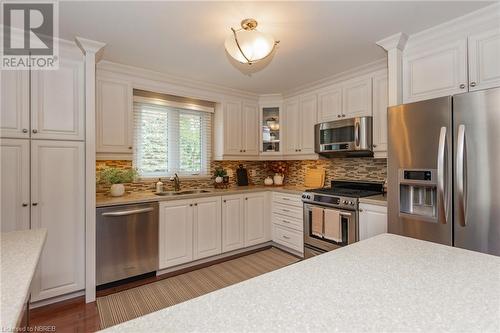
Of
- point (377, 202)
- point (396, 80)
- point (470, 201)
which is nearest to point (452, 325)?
point (470, 201)

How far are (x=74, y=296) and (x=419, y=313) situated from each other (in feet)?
9.09

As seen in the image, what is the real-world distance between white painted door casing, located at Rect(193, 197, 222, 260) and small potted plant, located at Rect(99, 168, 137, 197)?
2.70 feet

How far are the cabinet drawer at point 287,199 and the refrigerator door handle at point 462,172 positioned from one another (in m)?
1.74

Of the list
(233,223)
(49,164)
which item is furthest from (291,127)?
(49,164)

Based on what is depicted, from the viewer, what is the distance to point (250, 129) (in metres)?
3.86

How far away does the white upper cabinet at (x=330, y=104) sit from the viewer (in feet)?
10.2

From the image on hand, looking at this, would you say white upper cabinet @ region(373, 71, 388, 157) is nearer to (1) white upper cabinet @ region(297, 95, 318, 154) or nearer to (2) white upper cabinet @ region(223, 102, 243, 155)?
(1) white upper cabinet @ region(297, 95, 318, 154)

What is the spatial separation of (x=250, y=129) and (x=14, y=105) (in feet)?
8.72

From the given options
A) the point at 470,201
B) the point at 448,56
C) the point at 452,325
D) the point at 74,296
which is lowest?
the point at 74,296

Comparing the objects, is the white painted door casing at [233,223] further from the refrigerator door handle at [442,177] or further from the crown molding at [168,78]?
the refrigerator door handle at [442,177]

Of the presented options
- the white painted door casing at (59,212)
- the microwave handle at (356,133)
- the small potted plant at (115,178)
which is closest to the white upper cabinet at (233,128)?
the small potted plant at (115,178)

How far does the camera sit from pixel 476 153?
1608mm

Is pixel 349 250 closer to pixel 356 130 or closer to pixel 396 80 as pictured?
pixel 396 80

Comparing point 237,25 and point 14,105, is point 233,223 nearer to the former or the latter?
point 237,25
